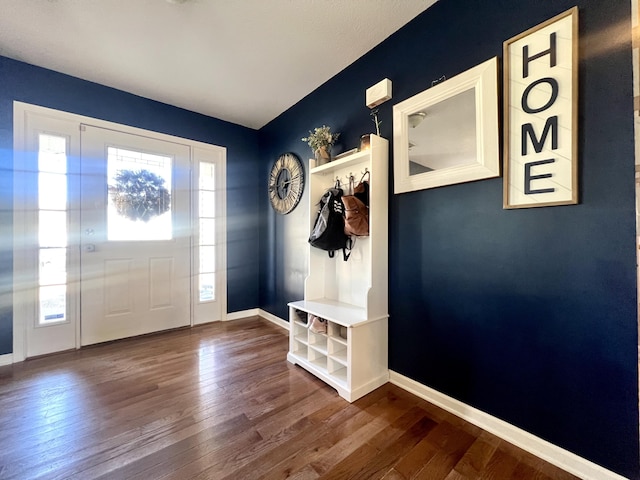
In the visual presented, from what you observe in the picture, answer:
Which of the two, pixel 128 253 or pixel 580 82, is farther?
pixel 128 253

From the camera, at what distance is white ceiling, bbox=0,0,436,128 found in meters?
1.69

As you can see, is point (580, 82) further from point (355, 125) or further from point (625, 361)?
point (355, 125)

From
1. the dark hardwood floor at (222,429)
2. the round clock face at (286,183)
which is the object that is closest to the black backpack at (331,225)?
the round clock face at (286,183)

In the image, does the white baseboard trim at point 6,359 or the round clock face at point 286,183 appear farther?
the round clock face at point 286,183

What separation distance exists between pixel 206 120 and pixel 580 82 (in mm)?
3346

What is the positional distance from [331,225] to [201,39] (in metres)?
1.72

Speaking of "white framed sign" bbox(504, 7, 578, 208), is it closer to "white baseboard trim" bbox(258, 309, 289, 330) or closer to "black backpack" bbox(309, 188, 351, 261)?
"black backpack" bbox(309, 188, 351, 261)

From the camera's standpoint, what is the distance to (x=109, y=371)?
6.63ft

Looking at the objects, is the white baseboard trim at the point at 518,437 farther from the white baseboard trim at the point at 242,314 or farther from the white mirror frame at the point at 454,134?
the white baseboard trim at the point at 242,314

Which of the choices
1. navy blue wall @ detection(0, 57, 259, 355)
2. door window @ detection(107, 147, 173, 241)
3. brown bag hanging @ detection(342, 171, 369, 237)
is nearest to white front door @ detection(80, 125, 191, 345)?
door window @ detection(107, 147, 173, 241)

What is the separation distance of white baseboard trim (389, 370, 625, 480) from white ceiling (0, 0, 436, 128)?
8.20 ft

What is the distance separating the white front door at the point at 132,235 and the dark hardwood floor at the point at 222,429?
0.60 m

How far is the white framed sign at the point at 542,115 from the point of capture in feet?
3.73

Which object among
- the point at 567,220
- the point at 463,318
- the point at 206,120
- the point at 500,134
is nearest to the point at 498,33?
the point at 500,134
